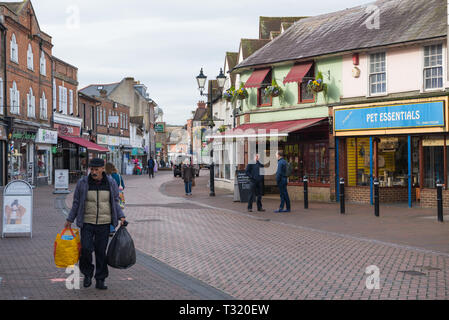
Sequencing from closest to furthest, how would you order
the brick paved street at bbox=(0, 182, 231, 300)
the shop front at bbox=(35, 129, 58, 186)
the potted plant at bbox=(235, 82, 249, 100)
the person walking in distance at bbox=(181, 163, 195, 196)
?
the brick paved street at bbox=(0, 182, 231, 300)
the person walking in distance at bbox=(181, 163, 195, 196)
the potted plant at bbox=(235, 82, 249, 100)
the shop front at bbox=(35, 129, 58, 186)

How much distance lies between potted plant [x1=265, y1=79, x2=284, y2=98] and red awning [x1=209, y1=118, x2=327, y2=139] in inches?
48.7

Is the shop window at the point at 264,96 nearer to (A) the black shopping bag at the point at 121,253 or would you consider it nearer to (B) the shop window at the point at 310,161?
(B) the shop window at the point at 310,161

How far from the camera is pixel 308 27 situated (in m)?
25.8

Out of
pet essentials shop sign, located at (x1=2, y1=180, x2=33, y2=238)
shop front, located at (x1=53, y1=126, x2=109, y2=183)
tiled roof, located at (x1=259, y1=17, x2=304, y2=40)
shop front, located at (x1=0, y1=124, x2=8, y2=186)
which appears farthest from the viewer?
shop front, located at (x1=53, y1=126, x2=109, y2=183)

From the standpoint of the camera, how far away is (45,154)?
124 ft

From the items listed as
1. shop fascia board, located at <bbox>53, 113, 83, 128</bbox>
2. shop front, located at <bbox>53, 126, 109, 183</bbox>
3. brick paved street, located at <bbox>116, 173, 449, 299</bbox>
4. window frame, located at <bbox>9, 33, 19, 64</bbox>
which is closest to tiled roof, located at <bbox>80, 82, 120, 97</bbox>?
shop fascia board, located at <bbox>53, 113, 83, 128</bbox>

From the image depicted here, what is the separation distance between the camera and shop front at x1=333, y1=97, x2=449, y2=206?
60.9 feet

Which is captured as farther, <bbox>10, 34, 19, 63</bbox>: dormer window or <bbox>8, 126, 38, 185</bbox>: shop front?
<bbox>10, 34, 19, 63</bbox>: dormer window

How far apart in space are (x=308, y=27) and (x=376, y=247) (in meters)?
16.9

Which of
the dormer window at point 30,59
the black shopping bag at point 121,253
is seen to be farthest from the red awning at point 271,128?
the dormer window at point 30,59

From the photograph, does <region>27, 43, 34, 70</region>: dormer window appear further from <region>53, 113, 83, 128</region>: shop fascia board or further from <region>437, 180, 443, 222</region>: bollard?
<region>437, 180, 443, 222</region>: bollard

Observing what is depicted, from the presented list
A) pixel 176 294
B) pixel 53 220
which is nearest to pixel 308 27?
pixel 53 220

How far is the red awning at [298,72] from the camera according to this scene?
22.2m
